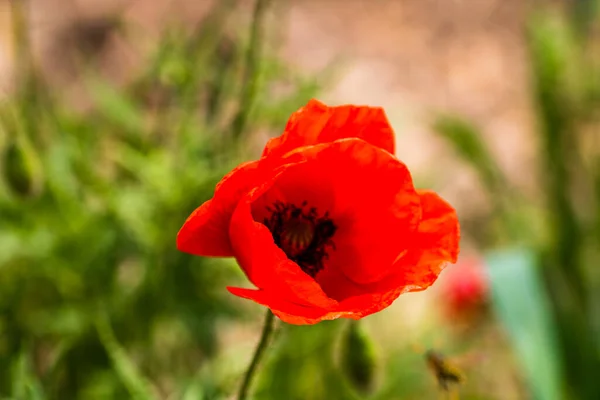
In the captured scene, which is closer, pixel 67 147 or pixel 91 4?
pixel 67 147

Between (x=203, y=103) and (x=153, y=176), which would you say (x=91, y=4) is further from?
(x=153, y=176)

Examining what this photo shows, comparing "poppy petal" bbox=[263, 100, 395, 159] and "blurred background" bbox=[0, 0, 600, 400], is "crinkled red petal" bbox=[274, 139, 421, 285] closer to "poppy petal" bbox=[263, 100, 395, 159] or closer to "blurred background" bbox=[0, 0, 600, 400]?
"poppy petal" bbox=[263, 100, 395, 159]

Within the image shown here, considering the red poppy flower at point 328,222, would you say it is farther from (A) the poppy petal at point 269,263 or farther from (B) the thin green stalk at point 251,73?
(B) the thin green stalk at point 251,73

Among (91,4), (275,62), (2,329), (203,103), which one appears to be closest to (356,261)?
(275,62)

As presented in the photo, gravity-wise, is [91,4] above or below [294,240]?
below

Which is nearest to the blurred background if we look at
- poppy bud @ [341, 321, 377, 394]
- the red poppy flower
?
poppy bud @ [341, 321, 377, 394]

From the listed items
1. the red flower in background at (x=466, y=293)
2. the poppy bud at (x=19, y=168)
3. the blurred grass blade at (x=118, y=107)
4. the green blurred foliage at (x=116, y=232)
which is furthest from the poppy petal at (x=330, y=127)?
the red flower in background at (x=466, y=293)

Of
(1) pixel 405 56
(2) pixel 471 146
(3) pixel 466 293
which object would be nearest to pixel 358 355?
(3) pixel 466 293
